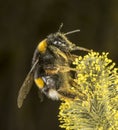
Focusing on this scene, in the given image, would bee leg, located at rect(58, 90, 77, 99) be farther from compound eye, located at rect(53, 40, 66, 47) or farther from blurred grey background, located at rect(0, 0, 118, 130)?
blurred grey background, located at rect(0, 0, 118, 130)

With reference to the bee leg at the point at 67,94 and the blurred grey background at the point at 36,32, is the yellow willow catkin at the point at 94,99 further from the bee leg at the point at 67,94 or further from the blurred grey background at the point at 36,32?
the blurred grey background at the point at 36,32

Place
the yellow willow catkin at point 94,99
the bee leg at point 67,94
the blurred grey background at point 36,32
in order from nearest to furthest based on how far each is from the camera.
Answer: the yellow willow catkin at point 94,99, the bee leg at point 67,94, the blurred grey background at point 36,32

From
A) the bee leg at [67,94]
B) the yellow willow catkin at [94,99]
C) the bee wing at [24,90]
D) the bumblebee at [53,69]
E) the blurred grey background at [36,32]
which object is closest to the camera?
the yellow willow catkin at [94,99]

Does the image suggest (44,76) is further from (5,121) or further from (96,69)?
(5,121)

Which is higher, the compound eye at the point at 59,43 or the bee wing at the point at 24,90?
the compound eye at the point at 59,43

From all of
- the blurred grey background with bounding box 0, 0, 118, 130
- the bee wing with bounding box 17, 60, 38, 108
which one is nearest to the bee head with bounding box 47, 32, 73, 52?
the bee wing with bounding box 17, 60, 38, 108

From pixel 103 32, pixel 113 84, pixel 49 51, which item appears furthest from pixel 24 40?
pixel 113 84

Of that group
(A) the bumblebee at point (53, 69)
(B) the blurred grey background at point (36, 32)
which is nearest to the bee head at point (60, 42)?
(A) the bumblebee at point (53, 69)

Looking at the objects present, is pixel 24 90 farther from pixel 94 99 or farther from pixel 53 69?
pixel 94 99
